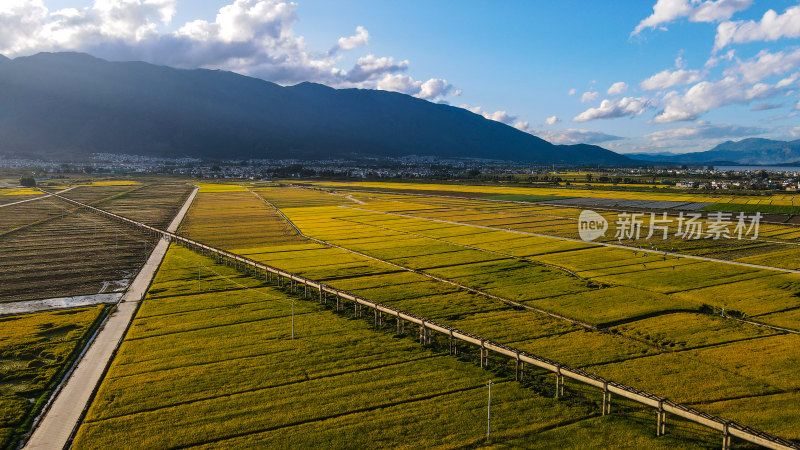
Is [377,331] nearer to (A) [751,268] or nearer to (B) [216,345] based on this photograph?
(B) [216,345]

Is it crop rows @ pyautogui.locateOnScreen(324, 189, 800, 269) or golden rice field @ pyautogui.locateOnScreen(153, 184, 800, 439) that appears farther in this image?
crop rows @ pyautogui.locateOnScreen(324, 189, 800, 269)

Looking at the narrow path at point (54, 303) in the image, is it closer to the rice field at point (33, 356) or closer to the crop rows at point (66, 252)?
the crop rows at point (66, 252)

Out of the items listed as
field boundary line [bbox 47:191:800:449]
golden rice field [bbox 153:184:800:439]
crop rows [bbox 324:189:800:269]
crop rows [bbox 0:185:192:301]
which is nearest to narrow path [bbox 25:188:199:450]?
crop rows [bbox 0:185:192:301]

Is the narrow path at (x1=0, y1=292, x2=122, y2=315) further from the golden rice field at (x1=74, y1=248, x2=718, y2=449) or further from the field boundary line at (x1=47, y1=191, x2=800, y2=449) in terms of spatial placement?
the field boundary line at (x1=47, y1=191, x2=800, y2=449)

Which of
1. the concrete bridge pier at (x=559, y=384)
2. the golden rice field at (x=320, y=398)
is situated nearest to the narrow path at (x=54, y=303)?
the golden rice field at (x=320, y=398)

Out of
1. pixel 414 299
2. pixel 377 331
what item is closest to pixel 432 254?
pixel 414 299

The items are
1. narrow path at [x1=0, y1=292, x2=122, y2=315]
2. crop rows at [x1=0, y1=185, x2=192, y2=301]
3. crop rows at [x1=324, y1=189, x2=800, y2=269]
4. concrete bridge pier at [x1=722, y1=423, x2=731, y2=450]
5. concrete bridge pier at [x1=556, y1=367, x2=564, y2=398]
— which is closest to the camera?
concrete bridge pier at [x1=722, y1=423, x2=731, y2=450]

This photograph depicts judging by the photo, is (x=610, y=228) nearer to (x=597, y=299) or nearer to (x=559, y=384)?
(x=597, y=299)
